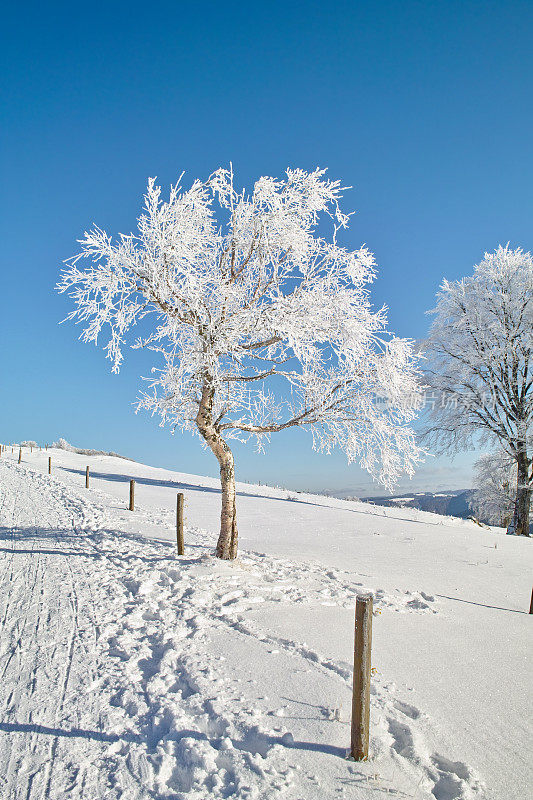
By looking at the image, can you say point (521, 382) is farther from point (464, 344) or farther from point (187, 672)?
point (187, 672)

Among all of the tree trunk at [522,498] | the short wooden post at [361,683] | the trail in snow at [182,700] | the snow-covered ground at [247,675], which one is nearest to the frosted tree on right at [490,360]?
the tree trunk at [522,498]

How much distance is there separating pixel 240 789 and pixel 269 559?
286 inches

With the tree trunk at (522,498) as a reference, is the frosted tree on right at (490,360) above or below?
above

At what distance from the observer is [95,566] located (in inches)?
353

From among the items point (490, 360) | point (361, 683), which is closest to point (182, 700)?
point (361, 683)

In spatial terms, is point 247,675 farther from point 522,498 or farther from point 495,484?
point 495,484

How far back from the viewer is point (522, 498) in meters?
18.3

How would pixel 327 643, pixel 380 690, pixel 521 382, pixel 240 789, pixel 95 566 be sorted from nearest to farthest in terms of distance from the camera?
1. pixel 240 789
2. pixel 380 690
3. pixel 327 643
4. pixel 95 566
5. pixel 521 382

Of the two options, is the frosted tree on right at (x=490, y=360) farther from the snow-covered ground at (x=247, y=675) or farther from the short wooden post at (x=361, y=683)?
the short wooden post at (x=361, y=683)

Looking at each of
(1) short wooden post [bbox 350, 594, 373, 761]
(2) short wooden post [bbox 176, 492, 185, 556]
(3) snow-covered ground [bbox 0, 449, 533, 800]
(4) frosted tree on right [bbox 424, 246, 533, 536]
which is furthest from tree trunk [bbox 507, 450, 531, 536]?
(1) short wooden post [bbox 350, 594, 373, 761]

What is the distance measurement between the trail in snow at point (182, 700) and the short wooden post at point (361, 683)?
0.52 ft

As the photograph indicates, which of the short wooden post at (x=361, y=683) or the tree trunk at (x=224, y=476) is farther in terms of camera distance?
the tree trunk at (x=224, y=476)

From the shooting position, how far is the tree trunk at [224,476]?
9484 millimetres

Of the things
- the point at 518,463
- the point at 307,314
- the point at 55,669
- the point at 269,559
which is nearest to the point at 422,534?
the point at 518,463
